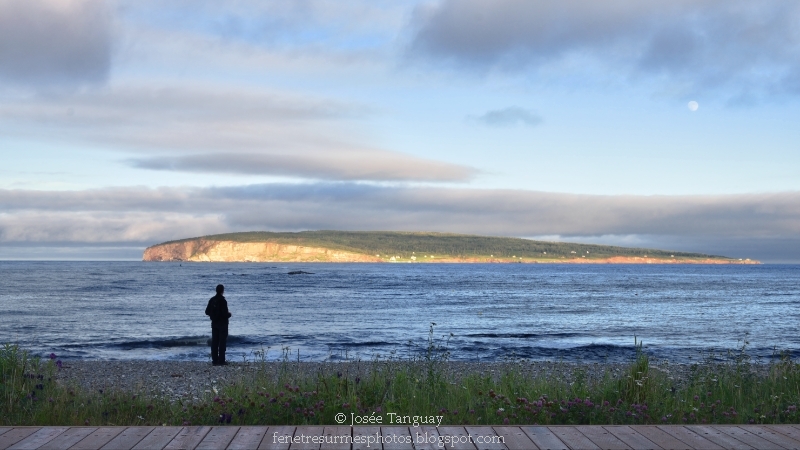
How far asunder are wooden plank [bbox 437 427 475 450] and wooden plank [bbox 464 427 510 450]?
5cm

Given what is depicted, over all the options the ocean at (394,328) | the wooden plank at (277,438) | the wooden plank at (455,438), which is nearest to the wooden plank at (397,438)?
→ the wooden plank at (455,438)

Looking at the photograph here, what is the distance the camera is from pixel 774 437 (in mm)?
6062

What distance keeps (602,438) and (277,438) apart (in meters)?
2.88

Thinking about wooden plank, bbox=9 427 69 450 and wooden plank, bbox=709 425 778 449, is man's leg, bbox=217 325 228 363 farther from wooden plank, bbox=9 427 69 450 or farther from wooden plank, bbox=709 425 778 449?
wooden plank, bbox=709 425 778 449

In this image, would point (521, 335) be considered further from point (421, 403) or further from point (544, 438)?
point (544, 438)

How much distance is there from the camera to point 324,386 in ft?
30.1

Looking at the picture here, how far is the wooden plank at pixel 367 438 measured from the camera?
18.7ft

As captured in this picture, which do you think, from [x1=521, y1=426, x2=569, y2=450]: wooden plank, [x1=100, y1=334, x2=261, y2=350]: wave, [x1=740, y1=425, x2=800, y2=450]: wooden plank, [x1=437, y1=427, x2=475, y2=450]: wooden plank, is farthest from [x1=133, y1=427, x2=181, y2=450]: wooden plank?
[x1=100, y1=334, x2=261, y2=350]: wave

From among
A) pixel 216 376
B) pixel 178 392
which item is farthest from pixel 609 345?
pixel 178 392

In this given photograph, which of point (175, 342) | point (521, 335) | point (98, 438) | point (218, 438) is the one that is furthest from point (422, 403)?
point (521, 335)

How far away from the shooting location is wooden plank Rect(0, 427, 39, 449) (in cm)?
571

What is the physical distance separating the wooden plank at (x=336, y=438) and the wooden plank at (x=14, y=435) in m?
2.62

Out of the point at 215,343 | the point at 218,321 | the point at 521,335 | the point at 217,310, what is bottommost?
the point at 521,335

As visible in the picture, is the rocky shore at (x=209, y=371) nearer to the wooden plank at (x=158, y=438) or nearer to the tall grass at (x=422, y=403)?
the tall grass at (x=422, y=403)
